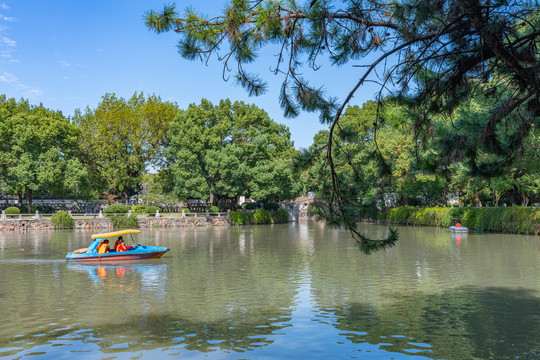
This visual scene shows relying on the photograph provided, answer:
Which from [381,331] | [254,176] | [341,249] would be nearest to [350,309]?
[381,331]

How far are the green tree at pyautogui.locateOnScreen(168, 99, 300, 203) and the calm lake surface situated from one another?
34051 mm

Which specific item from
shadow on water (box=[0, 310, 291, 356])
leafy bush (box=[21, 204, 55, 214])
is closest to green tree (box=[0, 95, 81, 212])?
leafy bush (box=[21, 204, 55, 214])

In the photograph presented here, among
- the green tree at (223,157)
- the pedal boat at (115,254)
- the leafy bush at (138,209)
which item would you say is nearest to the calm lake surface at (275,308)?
the pedal boat at (115,254)

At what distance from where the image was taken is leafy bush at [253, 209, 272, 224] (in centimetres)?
6216

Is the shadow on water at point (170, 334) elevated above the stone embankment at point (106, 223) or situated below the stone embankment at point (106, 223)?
below

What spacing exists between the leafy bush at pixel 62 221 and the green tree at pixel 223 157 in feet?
41.9

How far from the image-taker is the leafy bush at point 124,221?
172ft

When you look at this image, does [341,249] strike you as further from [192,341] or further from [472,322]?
[192,341]

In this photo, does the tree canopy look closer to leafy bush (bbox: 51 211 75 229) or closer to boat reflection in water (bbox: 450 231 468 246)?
boat reflection in water (bbox: 450 231 468 246)

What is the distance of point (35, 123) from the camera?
58281mm

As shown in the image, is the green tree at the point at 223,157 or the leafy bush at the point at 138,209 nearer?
the leafy bush at the point at 138,209

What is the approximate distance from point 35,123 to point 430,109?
57.9 m

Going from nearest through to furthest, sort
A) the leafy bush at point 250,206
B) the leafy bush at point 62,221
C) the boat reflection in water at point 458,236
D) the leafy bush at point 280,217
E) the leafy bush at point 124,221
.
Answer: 1. the boat reflection in water at point 458,236
2. the leafy bush at point 62,221
3. the leafy bush at point 124,221
4. the leafy bush at point 280,217
5. the leafy bush at point 250,206

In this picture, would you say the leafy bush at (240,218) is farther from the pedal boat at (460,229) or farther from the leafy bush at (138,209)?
the pedal boat at (460,229)
